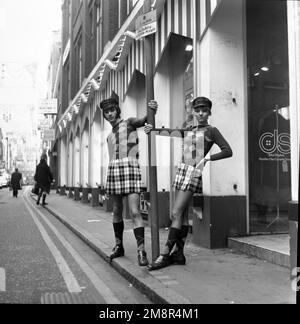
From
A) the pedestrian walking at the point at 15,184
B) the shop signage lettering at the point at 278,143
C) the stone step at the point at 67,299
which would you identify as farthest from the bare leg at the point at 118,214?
the pedestrian walking at the point at 15,184

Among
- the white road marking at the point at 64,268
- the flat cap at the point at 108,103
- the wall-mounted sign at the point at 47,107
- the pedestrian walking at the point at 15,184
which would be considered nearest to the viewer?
the white road marking at the point at 64,268

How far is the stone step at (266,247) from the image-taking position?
5402 millimetres

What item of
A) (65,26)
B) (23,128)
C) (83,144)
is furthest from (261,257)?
(23,128)

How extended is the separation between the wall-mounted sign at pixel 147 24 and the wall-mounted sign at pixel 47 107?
1010 inches

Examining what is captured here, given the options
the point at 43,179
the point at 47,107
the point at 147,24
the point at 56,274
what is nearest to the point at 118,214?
the point at 56,274

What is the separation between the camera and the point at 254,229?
687 cm

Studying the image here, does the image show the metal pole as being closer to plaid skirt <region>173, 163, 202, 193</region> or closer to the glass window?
plaid skirt <region>173, 163, 202, 193</region>

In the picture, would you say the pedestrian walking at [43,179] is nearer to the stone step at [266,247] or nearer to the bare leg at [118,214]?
the bare leg at [118,214]

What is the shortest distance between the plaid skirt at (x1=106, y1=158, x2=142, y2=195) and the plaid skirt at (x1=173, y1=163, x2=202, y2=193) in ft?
1.91

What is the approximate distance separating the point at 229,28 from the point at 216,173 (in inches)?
88.6

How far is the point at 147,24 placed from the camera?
557 centimetres

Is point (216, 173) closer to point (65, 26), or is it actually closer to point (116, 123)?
point (116, 123)

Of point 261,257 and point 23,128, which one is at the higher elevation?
point 23,128

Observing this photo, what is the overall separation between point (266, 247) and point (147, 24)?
3225 mm
